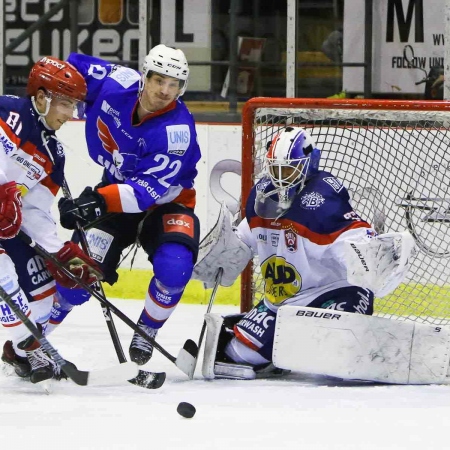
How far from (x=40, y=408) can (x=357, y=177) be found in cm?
155

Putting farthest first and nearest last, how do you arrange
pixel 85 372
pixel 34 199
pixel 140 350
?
pixel 140 350 < pixel 34 199 < pixel 85 372

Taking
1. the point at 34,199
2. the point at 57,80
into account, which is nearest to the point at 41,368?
the point at 34,199

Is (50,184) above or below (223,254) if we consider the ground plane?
above

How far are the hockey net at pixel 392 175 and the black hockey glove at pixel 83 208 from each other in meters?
0.68

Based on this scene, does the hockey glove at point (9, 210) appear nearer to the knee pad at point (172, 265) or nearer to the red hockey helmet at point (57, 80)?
the red hockey helmet at point (57, 80)

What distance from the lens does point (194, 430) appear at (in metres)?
2.93

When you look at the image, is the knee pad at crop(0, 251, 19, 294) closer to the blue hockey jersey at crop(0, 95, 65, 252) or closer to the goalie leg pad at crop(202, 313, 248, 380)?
the blue hockey jersey at crop(0, 95, 65, 252)

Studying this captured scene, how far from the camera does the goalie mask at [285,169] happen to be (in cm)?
374

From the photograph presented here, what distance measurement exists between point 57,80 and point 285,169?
0.71 metres

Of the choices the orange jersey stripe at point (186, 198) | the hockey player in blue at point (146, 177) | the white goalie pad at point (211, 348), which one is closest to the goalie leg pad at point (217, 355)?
the white goalie pad at point (211, 348)

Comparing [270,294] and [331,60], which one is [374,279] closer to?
[270,294]

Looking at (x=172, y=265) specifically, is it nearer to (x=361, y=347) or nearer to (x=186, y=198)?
(x=186, y=198)

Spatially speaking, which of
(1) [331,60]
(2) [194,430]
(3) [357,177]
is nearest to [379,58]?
(1) [331,60]

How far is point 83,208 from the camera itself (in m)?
3.70
